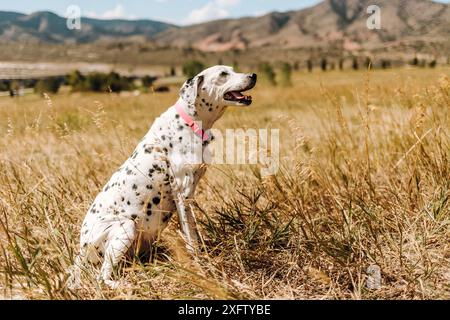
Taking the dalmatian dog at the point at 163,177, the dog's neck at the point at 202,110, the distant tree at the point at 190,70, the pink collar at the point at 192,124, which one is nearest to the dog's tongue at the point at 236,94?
the dalmatian dog at the point at 163,177

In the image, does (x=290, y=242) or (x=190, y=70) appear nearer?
(x=290, y=242)

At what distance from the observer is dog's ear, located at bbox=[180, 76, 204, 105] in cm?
323

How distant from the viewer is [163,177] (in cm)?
334

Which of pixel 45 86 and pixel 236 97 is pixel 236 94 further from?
pixel 45 86

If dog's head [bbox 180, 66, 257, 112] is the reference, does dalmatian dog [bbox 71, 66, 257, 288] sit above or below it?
Answer: below

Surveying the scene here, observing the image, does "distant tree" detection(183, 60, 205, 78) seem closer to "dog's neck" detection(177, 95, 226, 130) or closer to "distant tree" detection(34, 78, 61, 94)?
"dog's neck" detection(177, 95, 226, 130)

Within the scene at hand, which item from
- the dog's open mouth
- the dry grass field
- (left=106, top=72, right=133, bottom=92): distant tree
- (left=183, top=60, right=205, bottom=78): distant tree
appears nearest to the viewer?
the dry grass field

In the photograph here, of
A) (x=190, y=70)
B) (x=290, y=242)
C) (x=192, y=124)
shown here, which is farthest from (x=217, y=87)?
(x=190, y=70)

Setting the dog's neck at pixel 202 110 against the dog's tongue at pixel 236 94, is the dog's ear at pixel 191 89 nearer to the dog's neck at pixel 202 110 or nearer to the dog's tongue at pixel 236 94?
the dog's neck at pixel 202 110

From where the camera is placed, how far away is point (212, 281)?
268 cm

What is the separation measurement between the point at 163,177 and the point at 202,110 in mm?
604

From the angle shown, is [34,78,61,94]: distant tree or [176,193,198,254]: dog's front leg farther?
[34,78,61,94]: distant tree

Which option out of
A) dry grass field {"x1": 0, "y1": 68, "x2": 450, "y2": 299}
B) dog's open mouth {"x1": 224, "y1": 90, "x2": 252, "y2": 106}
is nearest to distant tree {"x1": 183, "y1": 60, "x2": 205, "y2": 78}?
dog's open mouth {"x1": 224, "y1": 90, "x2": 252, "y2": 106}
